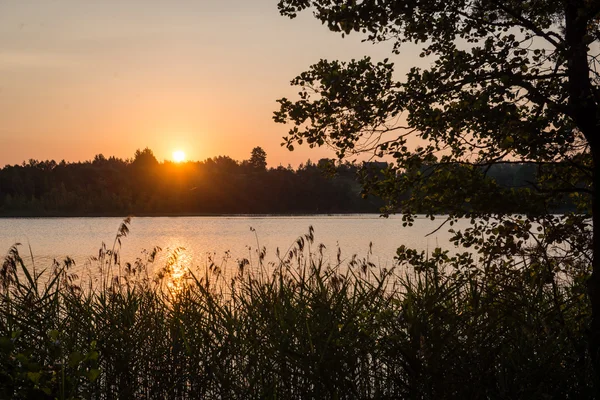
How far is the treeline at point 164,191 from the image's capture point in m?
113

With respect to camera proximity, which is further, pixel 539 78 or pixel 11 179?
pixel 11 179

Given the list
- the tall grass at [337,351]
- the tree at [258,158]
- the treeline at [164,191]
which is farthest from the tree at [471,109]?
the tree at [258,158]

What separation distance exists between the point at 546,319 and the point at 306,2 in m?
4.46

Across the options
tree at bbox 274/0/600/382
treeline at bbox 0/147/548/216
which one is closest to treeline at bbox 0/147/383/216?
treeline at bbox 0/147/548/216

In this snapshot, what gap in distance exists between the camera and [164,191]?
124 meters

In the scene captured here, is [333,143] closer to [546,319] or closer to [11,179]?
[546,319]

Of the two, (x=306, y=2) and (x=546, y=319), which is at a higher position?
(x=306, y=2)

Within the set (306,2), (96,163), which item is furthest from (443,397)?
(96,163)

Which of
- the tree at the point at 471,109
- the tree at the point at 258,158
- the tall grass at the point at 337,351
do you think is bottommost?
the tall grass at the point at 337,351

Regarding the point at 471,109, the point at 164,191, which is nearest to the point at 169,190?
the point at 164,191

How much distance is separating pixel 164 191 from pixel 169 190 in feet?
6.31

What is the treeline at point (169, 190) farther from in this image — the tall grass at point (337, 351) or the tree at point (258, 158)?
the tall grass at point (337, 351)

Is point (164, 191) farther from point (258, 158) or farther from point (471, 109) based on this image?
point (471, 109)

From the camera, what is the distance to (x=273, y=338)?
20.4 ft
